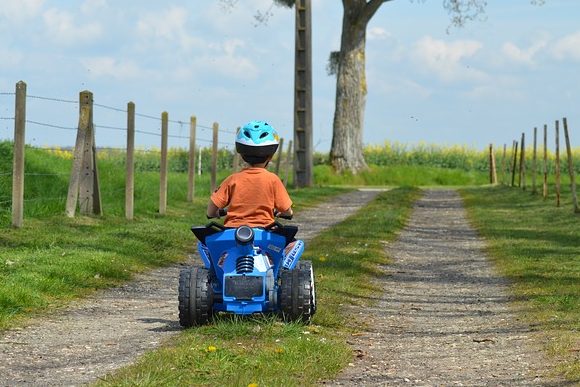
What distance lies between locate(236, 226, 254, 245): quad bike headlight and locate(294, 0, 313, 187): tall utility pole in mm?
30188

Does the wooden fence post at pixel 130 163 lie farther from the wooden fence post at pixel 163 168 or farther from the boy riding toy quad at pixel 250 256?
the boy riding toy quad at pixel 250 256

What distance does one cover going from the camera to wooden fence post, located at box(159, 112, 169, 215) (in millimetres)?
23750

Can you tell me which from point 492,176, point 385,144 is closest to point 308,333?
point 492,176

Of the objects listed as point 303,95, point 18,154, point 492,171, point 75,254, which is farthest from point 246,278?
point 492,171

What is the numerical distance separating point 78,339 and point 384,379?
2.72 m

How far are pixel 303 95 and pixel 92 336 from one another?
3064cm

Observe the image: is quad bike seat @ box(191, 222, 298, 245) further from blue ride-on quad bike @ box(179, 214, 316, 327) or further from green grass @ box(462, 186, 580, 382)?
green grass @ box(462, 186, 580, 382)

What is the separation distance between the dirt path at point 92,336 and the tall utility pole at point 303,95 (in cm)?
2551

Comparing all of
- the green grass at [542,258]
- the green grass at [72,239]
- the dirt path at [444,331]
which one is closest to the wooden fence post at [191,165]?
the green grass at [72,239]

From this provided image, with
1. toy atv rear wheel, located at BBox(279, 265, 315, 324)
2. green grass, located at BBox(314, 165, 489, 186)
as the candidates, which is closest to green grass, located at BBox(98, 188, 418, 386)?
toy atv rear wheel, located at BBox(279, 265, 315, 324)

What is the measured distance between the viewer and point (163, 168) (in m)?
24.3

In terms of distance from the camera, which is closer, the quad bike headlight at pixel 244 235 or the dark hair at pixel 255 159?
the quad bike headlight at pixel 244 235

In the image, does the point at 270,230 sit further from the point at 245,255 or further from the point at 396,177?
the point at 396,177

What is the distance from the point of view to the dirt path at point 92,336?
8.41 m
